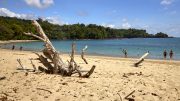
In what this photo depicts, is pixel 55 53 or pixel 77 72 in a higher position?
pixel 55 53

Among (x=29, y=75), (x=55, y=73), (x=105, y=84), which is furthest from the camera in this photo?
(x=55, y=73)

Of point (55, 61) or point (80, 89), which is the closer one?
point (80, 89)

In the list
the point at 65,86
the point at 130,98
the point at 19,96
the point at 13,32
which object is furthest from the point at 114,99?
the point at 13,32

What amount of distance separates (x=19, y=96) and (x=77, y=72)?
14.2 feet

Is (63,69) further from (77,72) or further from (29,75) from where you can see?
(29,75)

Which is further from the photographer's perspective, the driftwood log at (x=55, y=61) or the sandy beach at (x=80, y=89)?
the driftwood log at (x=55, y=61)

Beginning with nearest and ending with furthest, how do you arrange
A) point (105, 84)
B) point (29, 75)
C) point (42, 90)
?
point (42, 90) < point (105, 84) < point (29, 75)

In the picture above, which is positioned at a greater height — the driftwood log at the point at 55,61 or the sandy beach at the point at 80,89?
the driftwood log at the point at 55,61

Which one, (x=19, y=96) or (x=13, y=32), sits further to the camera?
(x=13, y=32)

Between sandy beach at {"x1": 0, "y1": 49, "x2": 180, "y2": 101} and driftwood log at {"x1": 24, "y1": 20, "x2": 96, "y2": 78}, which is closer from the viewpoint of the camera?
sandy beach at {"x1": 0, "y1": 49, "x2": 180, "y2": 101}

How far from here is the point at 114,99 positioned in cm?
1041

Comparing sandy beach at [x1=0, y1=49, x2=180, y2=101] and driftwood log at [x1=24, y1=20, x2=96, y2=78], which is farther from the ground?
driftwood log at [x1=24, y1=20, x2=96, y2=78]

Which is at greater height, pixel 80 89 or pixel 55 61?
pixel 55 61

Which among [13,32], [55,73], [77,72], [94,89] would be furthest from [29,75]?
[13,32]
